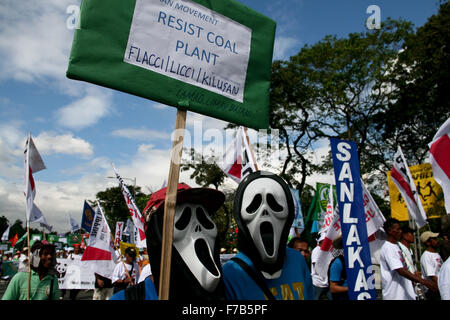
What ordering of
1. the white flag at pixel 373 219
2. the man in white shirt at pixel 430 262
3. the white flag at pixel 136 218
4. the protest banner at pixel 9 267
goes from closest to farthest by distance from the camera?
the white flag at pixel 373 219, the man in white shirt at pixel 430 262, the white flag at pixel 136 218, the protest banner at pixel 9 267

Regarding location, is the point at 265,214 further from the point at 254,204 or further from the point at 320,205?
the point at 320,205

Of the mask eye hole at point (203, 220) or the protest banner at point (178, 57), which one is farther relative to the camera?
the mask eye hole at point (203, 220)

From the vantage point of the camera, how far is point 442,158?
143 inches

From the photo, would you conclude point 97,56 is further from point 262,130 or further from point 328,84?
point 328,84

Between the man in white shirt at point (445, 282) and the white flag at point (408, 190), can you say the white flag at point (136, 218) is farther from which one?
the man in white shirt at point (445, 282)

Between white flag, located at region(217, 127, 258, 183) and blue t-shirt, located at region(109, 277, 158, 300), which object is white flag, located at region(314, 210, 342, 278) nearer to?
white flag, located at region(217, 127, 258, 183)

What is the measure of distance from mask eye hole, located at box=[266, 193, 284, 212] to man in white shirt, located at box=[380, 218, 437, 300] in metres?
2.78

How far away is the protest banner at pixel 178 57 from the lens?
2037 mm

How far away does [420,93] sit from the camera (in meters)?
16.7

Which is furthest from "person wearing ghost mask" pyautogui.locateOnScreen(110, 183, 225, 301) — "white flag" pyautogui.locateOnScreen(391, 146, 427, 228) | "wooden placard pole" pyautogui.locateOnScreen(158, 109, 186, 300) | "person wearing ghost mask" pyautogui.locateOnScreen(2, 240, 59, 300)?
"white flag" pyautogui.locateOnScreen(391, 146, 427, 228)

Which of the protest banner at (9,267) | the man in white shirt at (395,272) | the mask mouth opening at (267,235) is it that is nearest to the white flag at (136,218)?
the man in white shirt at (395,272)

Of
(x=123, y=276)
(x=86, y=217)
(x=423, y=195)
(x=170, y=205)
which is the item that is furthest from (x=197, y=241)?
(x=86, y=217)

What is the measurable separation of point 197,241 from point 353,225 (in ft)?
6.18

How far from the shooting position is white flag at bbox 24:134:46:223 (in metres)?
4.11
